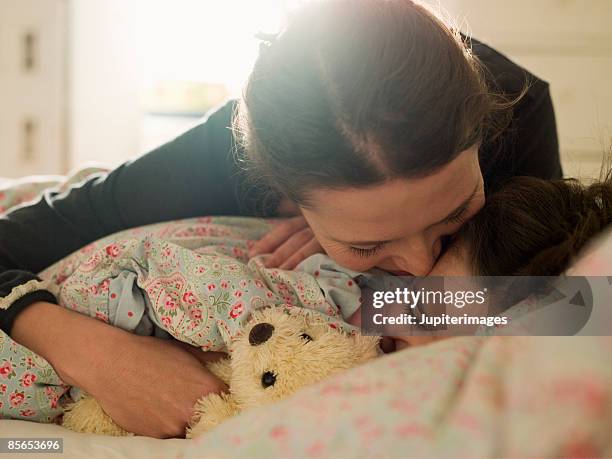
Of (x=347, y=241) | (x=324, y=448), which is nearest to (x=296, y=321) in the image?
(x=347, y=241)

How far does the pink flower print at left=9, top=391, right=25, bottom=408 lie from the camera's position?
2.62 feet

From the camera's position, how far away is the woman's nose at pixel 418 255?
75cm

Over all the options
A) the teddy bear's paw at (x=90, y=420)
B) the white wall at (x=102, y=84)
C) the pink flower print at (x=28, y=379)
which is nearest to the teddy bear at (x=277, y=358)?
the teddy bear's paw at (x=90, y=420)

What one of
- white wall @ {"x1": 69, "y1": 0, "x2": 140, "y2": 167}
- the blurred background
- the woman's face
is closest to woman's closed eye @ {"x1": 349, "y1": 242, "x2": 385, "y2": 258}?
the woman's face

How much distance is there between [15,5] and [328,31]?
213 centimetres

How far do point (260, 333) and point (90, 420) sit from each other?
0.79 feet

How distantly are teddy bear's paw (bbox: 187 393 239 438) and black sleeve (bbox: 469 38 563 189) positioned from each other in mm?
455

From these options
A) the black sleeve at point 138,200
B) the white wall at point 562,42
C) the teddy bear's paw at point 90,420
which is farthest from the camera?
the white wall at point 562,42

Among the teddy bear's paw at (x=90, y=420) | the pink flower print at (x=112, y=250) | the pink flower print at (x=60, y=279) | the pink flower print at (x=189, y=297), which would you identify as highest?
the pink flower print at (x=112, y=250)

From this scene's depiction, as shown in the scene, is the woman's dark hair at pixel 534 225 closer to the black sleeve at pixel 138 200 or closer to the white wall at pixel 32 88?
the black sleeve at pixel 138 200

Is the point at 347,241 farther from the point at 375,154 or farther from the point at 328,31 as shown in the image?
the point at 328,31

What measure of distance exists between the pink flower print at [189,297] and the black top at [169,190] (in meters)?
0.22

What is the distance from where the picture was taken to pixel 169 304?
798 mm

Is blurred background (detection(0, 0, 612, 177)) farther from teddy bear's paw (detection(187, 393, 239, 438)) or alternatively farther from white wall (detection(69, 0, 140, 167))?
teddy bear's paw (detection(187, 393, 239, 438))
